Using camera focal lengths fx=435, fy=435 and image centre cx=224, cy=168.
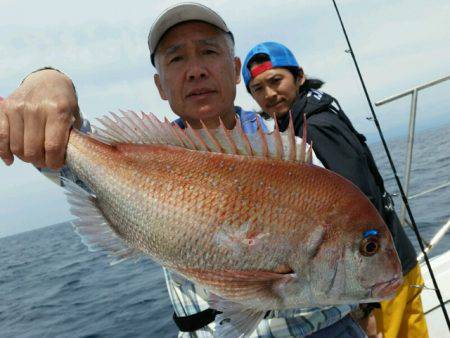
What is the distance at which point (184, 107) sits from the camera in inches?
90.5

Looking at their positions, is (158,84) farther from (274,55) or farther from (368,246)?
(274,55)

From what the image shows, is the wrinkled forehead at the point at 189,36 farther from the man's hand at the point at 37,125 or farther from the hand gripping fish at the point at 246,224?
the hand gripping fish at the point at 246,224

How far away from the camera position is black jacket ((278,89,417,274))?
3.18m

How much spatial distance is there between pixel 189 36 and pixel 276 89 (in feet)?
8.35

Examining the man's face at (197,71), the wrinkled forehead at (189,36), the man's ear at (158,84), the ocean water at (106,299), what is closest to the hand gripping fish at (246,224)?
the man's face at (197,71)

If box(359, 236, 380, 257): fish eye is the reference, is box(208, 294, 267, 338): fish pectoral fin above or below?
below

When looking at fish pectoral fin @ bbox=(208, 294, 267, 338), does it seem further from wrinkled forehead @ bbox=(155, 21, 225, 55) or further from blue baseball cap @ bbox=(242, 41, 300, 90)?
blue baseball cap @ bbox=(242, 41, 300, 90)

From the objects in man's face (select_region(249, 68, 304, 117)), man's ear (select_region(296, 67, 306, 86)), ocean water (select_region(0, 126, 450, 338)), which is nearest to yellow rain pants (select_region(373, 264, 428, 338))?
man's face (select_region(249, 68, 304, 117))

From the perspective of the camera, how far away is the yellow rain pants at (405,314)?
383cm

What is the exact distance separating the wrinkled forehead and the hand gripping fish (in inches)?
35.4

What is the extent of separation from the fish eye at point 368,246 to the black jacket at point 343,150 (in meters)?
1.74

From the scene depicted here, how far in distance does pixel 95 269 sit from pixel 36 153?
18.8 metres

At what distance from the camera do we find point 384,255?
1.39 metres

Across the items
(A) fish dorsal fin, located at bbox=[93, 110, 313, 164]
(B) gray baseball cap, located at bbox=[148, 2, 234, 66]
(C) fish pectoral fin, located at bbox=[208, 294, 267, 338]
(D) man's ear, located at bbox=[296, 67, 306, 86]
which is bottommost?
(C) fish pectoral fin, located at bbox=[208, 294, 267, 338]
